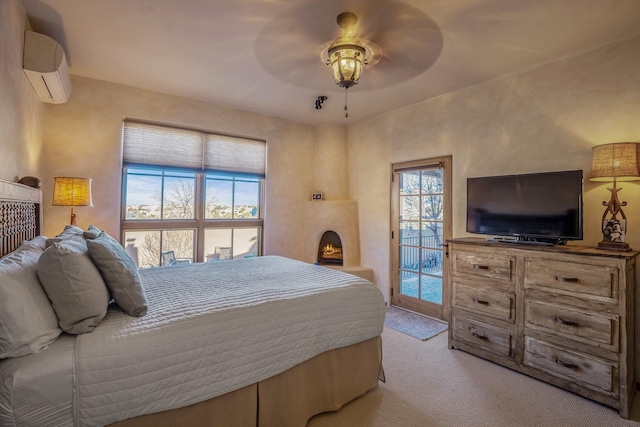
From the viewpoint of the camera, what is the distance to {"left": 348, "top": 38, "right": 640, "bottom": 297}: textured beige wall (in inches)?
94.4

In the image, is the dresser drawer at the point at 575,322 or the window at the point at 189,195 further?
the window at the point at 189,195

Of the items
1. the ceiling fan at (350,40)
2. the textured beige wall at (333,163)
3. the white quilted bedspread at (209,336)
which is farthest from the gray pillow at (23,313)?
the textured beige wall at (333,163)

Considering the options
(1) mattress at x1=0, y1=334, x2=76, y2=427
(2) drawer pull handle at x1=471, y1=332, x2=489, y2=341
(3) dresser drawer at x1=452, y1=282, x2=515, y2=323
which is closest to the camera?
(1) mattress at x1=0, y1=334, x2=76, y2=427

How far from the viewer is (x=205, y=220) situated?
3945 mm

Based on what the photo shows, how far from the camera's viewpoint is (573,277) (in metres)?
2.16

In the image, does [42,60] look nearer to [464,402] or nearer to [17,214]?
[17,214]

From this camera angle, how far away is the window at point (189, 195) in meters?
3.53

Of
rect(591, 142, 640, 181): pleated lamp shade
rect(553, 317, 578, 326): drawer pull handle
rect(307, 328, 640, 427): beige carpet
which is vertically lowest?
rect(307, 328, 640, 427): beige carpet

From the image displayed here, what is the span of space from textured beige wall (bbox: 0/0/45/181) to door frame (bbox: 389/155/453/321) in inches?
140

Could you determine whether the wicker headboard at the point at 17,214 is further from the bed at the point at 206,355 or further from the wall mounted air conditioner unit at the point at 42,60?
the wall mounted air conditioner unit at the point at 42,60

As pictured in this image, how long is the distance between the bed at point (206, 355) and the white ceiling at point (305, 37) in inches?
52.1

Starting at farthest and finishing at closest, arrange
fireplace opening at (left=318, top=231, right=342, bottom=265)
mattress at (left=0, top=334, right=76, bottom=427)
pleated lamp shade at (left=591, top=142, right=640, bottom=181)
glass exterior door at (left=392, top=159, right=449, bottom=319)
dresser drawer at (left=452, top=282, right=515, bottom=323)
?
fireplace opening at (left=318, top=231, right=342, bottom=265) → glass exterior door at (left=392, top=159, right=449, bottom=319) → dresser drawer at (left=452, top=282, right=515, bottom=323) → pleated lamp shade at (left=591, top=142, right=640, bottom=181) → mattress at (left=0, top=334, right=76, bottom=427)

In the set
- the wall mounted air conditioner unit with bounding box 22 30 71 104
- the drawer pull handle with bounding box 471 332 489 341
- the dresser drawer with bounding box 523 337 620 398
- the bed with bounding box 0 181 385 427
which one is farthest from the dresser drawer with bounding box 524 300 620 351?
the wall mounted air conditioner unit with bounding box 22 30 71 104

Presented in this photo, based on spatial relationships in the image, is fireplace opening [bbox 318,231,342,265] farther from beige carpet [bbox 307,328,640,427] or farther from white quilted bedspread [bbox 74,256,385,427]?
white quilted bedspread [bbox 74,256,385,427]
